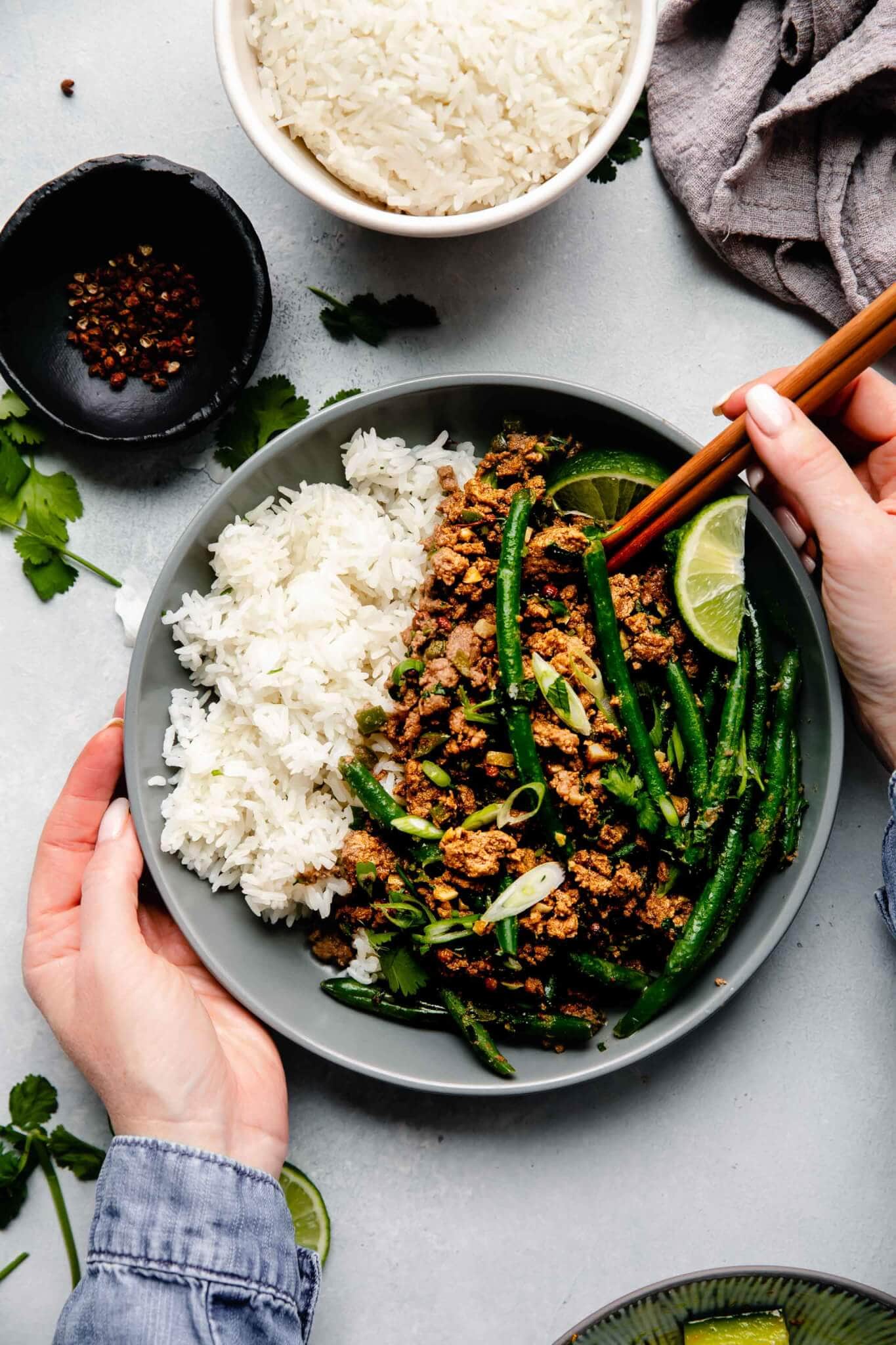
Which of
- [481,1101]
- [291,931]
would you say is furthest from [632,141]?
[481,1101]

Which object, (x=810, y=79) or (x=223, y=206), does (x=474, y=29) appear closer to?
(x=223, y=206)

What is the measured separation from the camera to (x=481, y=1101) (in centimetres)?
259

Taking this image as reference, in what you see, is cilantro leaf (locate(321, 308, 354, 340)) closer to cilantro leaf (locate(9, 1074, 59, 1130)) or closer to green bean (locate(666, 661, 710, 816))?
green bean (locate(666, 661, 710, 816))

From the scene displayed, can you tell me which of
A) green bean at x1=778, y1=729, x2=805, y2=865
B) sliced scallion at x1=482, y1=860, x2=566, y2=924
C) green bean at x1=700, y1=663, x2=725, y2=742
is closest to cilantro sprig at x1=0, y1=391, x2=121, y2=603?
sliced scallion at x1=482, y1=860, x2=566, y2=924

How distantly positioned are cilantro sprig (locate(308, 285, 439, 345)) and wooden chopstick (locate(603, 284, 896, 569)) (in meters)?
0.82

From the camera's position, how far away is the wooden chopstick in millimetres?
2043

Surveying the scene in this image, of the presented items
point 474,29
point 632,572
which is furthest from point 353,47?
point 632,572

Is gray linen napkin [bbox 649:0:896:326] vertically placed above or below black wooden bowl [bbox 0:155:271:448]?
above

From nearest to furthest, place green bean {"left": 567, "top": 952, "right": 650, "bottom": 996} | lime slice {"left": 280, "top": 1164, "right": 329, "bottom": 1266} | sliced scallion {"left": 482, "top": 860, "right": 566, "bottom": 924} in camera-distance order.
Answer: sliced scallion {"left": 482, "top": 860, "right": 566, "bottom": 924} < green bean {"left": 567, "top": 952, "right": 650, "bottom": 996} < lime slice {"left": 280, "top": 1164, "right": 329, "bottom": 1266}

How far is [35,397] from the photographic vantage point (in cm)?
247

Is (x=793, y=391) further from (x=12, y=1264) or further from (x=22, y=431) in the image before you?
(x=12, y=1264)

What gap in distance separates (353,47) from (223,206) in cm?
48

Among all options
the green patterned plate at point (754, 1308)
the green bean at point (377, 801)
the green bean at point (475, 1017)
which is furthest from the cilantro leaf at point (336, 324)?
the green patterned plate at point (754, 1308)

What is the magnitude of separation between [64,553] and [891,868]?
2243 millimetres
